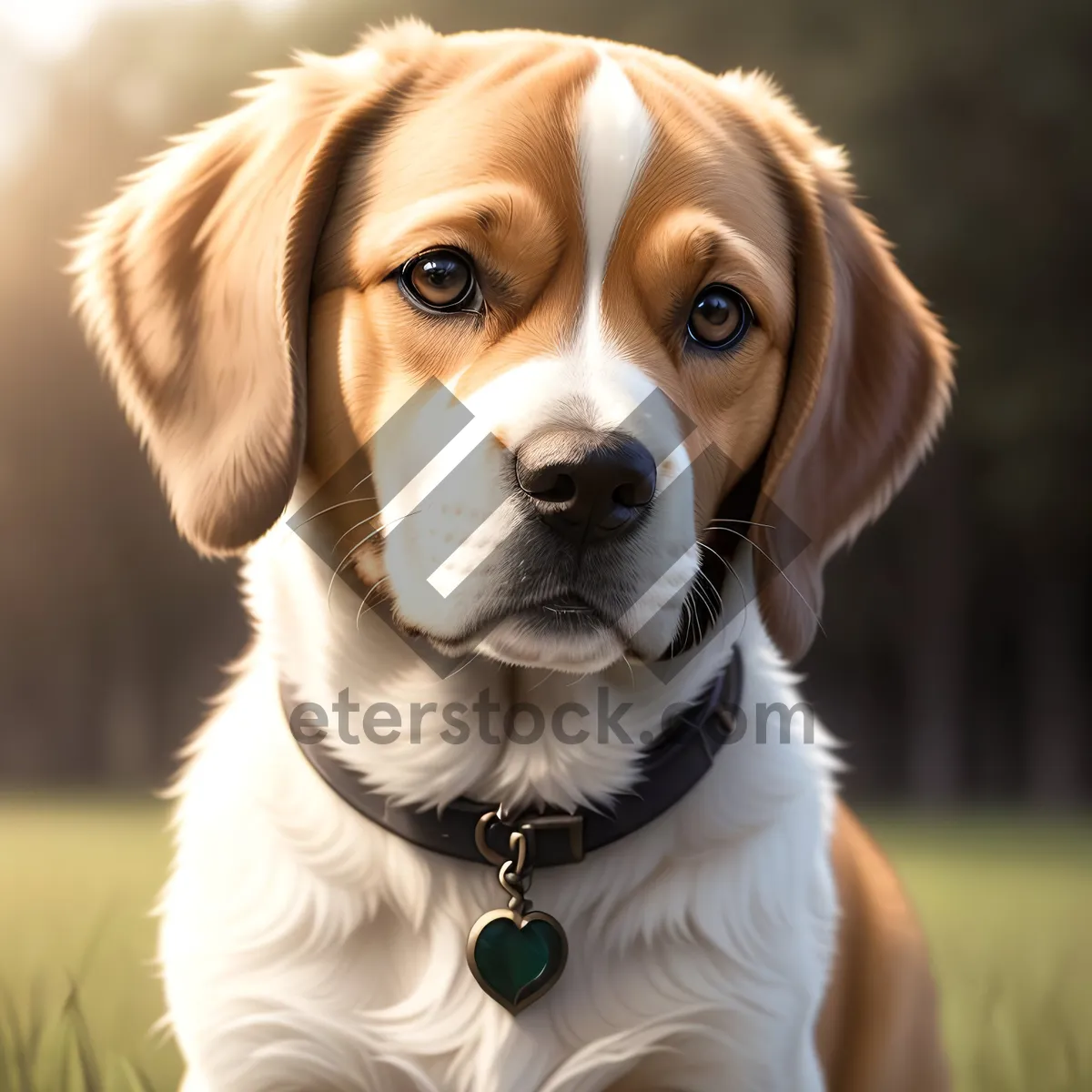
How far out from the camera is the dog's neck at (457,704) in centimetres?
234

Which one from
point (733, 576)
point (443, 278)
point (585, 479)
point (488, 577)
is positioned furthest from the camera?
point (733, 576)

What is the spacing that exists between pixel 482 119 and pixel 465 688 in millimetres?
983

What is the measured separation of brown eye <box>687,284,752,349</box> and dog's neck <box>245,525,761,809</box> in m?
0.48

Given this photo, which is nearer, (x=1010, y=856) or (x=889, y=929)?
(x=889, y=929)

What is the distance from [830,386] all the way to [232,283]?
3.62ft

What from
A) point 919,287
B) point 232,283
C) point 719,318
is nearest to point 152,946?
point 232,283

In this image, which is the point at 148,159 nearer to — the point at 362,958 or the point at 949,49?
the point at 362,958

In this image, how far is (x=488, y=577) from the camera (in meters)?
2.05

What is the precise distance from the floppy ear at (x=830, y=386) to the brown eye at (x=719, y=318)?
0.61 ft

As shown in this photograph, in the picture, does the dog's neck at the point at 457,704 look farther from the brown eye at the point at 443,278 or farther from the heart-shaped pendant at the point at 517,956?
the brown eye at the point at 443,278

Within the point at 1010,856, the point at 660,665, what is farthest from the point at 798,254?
the point at 1010,856

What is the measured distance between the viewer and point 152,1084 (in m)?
2.92

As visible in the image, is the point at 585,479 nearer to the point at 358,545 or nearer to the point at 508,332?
the point at 508,332

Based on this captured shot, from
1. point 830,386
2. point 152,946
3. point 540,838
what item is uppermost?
point 830,386
